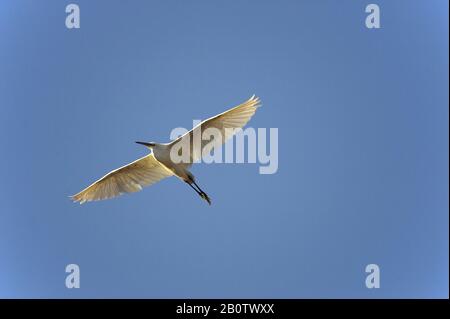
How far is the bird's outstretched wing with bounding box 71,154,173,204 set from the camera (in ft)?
49.7

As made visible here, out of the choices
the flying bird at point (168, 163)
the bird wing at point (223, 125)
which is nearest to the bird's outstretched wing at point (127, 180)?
the flying bird at point (168, 163)

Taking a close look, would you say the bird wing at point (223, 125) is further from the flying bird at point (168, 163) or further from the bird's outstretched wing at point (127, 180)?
the bird's outstretched wing at point (127, 180)

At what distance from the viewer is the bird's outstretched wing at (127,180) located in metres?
15.1

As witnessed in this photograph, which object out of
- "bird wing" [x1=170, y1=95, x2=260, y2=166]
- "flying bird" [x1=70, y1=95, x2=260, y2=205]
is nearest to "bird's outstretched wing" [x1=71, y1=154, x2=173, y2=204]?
"flying bird" [x1=70, y1=95, x2=260, y2=205]

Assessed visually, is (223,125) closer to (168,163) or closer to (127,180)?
(168,163)

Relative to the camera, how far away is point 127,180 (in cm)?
1539

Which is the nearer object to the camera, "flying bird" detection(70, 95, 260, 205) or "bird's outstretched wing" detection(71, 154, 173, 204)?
"flying bird" detection(70, 95, 260, 205)

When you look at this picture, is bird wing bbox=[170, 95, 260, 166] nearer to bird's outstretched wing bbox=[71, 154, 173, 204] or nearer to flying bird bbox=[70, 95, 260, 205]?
flying bird bbox=[70, 95, 260, 205]

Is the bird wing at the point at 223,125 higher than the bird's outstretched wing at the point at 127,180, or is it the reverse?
the bird wing at the point at 223,125

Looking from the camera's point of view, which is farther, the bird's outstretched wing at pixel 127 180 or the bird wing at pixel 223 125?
the bird's outstretched wing at pixel 127 180

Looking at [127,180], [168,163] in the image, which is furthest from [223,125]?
[127,180]

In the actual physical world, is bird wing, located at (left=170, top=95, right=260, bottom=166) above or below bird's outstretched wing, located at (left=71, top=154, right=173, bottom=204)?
above

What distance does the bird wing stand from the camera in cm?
1373
